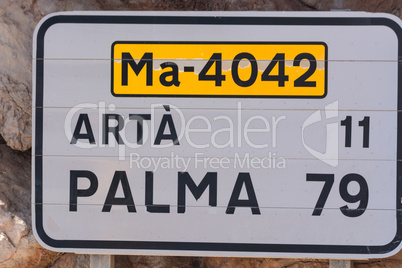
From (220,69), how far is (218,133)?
22 centimetres

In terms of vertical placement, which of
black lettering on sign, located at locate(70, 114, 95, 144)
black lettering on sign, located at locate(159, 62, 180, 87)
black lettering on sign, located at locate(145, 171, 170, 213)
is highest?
black lettering on sign, located at locate(159, 62, 180, 87)

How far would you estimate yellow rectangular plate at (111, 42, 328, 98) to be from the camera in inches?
62.1

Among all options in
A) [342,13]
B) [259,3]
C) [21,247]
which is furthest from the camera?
[259,3]

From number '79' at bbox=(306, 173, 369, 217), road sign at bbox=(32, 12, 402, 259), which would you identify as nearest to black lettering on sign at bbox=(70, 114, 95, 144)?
road sign at bbox=(32, 12, 402, 259)

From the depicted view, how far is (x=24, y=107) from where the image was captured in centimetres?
181

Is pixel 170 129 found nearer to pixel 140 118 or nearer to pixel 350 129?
pixel 140 118

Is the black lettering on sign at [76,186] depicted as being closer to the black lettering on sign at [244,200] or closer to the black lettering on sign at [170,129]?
the black lettering on sign at [170,129]

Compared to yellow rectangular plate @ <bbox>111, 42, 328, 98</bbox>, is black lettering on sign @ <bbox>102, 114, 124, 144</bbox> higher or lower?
lower

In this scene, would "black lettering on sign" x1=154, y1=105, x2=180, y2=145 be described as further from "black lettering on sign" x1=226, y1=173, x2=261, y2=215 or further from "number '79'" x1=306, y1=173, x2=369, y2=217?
"number '79'" x1=306, y1=173, x2=369, y2=217

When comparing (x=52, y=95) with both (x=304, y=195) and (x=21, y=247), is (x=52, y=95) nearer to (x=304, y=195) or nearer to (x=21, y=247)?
(x=21, y=247)

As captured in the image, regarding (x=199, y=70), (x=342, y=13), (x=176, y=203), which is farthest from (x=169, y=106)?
(x=342, y=13)

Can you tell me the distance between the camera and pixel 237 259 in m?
1.96

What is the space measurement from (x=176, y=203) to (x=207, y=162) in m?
0.18

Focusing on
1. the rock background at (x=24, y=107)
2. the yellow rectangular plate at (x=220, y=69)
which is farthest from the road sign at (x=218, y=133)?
the rock background at (x=24, y=107)
